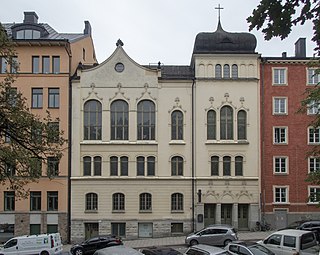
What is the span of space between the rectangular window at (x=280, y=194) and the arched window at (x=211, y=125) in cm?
741

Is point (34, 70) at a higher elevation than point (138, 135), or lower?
higher

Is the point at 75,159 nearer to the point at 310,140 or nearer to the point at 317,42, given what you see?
the point at 310,140

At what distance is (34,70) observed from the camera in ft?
157

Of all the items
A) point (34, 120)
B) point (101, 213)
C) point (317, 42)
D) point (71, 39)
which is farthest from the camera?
point (71, 39)

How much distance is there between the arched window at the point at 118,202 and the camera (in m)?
46.7

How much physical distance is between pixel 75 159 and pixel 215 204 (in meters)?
13.1

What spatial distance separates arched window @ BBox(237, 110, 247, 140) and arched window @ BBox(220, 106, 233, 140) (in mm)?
745

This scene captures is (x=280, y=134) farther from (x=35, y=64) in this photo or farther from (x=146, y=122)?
(x=35, y=64)

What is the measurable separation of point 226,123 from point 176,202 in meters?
8.36

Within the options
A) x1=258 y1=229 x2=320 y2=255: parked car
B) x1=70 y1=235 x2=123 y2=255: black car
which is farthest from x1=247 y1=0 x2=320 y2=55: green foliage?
x1=70 y1=235 x2=123 y2=255: black car

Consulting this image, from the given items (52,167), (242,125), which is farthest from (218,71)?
(52,167)

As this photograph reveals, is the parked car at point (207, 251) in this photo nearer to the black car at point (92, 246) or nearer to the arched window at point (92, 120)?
the black car at point (92, 246)

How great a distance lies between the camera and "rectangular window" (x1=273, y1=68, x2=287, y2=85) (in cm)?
4816

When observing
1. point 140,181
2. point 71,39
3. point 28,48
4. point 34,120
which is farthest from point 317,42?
point 71,39
